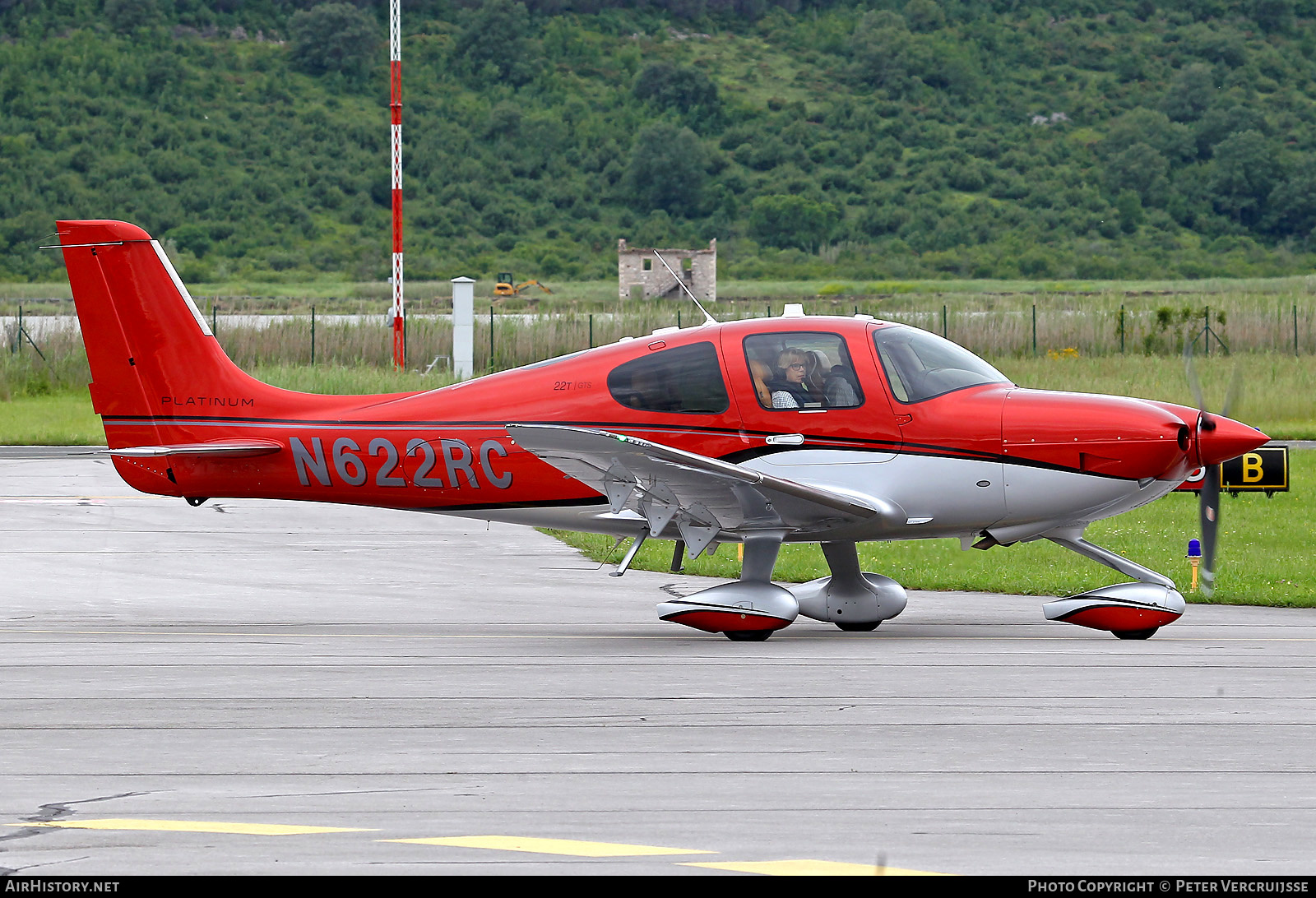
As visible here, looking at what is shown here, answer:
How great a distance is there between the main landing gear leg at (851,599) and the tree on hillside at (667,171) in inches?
3864

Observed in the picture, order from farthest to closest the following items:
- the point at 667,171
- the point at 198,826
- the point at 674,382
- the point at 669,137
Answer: the point at 669,137 < the point at 667,171 < the point at 674,382 < the point at 198,826

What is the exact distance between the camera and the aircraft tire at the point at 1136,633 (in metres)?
10.9

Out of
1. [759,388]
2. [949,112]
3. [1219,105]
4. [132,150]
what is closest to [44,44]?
[132,150]

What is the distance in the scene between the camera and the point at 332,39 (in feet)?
366

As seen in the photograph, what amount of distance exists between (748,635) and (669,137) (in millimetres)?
100311

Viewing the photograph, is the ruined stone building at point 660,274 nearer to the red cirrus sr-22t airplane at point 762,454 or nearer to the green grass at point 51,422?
the green grass at point 51,422

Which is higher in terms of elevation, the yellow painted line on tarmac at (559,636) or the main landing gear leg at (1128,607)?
the main landing gear leg at (1128,607)

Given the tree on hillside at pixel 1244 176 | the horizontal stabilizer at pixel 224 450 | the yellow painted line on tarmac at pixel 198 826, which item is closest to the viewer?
the yellow painted line on tarmac at pixel 198 826

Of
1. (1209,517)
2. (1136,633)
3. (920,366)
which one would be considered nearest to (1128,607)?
(1136,633)

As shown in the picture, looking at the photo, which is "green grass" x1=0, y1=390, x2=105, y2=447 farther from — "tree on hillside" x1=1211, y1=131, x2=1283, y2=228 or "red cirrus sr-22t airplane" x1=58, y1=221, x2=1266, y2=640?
"tree on hillside" x1=1211, y1=131, x2=1283, y2=228

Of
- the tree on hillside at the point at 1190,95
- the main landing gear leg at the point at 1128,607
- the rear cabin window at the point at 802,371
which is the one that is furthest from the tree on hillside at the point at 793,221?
the rear cabin window at the point at 802,371

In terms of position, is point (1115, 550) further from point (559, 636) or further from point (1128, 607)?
point (559, 636)

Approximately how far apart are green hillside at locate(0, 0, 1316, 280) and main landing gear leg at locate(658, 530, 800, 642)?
279 feet

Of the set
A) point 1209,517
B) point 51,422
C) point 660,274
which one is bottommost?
point 51,422
